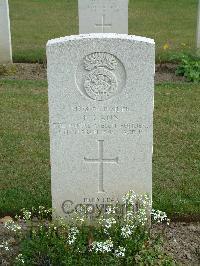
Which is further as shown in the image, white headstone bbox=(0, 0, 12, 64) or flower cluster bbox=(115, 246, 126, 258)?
white headstone bbox=(0, 0, 12, 64)

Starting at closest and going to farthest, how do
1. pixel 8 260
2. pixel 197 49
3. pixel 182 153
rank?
pixel 8 260, pixel 182 153, pixel 197 49

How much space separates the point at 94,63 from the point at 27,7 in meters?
13.4

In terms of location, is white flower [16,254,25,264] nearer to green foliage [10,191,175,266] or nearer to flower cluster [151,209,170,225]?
green foliage [10,191,175,266]

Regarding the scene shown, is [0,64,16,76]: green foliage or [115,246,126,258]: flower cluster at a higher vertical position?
[0,64,16,76]: green foliage

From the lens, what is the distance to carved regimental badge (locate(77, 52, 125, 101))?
4.05m

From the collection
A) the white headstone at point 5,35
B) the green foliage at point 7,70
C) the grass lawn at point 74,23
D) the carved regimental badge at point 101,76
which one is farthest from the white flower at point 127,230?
the grass lawn at point 74,23

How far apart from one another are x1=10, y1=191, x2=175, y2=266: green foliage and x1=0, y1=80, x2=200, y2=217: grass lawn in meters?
0.91

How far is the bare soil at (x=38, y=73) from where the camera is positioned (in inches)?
365

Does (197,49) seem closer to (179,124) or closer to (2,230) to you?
(179,124)

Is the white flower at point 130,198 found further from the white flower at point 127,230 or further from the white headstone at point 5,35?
the white headstone at point 5,35

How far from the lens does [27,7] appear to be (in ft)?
55.4

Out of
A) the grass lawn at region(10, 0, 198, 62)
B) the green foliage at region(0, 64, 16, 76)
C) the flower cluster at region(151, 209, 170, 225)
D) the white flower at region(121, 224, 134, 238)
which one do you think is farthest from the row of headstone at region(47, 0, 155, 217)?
the grass lawn at region(10, 0, 198, 62)

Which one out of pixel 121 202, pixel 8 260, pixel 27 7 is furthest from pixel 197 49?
pixel 27 7

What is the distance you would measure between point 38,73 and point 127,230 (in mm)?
5901
